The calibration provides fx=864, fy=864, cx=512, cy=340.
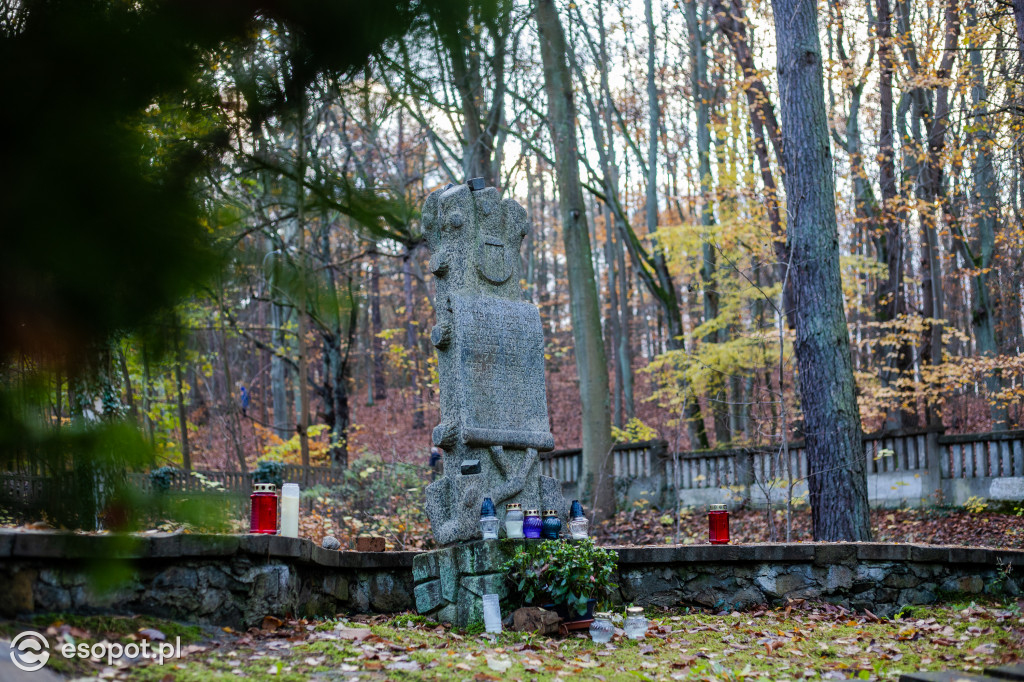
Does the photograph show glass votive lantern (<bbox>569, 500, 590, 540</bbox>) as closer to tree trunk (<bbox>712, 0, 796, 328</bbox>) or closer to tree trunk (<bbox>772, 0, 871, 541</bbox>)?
tree trunk (<bbox>772, 0, 871, 541</bbox>)

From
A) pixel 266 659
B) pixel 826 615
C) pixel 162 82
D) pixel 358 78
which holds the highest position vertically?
pixel 358 78

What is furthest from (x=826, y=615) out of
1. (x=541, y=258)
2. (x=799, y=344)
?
(x=541, y=258)

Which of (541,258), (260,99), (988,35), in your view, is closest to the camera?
(260,99)

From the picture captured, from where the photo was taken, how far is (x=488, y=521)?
5.84m

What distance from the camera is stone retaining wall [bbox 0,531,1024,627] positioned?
504cm

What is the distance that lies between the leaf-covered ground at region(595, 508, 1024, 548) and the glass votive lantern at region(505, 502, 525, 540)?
4.33 meters

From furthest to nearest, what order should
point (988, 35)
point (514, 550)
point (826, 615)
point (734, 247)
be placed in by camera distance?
1. point (734, 247)
2. point (988, 35)
3. point (826, 615)
4. point (514, 550)

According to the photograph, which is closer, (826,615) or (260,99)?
(260,99)

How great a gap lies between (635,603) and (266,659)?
3120 millimetres

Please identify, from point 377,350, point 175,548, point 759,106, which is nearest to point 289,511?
point 175,548

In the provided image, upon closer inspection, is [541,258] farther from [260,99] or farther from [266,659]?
[260,99]

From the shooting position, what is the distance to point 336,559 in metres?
6.08

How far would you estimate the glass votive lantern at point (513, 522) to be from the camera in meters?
5.90

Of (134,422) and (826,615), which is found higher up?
(134,422)
